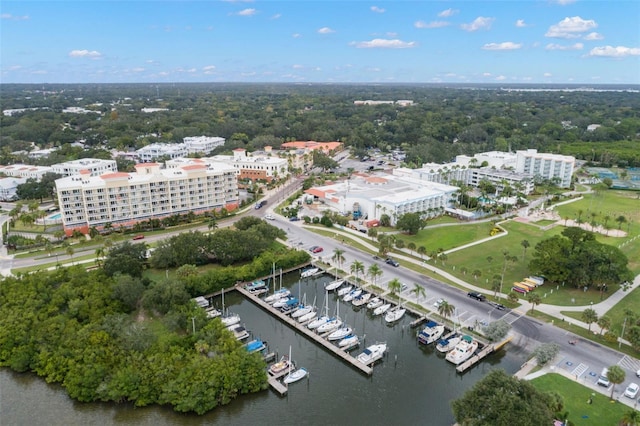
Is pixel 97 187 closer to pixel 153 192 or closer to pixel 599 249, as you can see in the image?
pixel 153 192

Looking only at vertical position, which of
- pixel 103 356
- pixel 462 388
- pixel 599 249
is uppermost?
pixel 599 249

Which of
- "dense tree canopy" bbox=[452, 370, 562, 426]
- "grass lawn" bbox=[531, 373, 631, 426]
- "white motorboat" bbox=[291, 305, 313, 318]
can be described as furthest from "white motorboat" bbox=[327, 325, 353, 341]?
"grass lawn" bbox=[531, 373, 631, 426]

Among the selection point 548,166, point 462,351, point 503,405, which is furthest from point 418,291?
point 548,166

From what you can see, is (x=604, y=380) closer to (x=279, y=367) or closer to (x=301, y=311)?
(x=279, y=367)

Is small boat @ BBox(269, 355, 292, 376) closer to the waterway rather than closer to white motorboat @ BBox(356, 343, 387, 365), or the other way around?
the waterway

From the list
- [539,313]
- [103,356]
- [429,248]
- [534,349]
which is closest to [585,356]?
[534,349]
